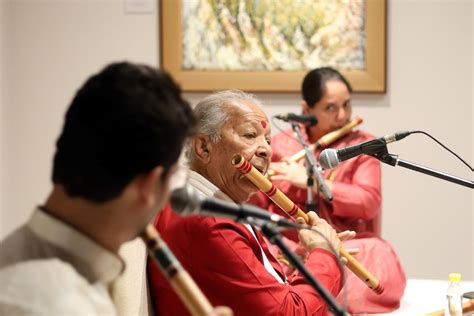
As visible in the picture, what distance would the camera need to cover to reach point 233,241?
5.82 feet

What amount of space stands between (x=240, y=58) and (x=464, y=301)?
230 centimetres

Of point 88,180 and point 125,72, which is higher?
point 125,72

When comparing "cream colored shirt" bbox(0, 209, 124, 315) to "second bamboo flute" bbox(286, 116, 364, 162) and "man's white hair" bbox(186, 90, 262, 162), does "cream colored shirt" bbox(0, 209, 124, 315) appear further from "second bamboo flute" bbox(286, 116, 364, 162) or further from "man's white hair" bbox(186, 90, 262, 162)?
"second bamboo flute" bbox(286, 116, 364, 162)

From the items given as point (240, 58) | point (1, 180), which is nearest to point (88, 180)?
point (240, 58)

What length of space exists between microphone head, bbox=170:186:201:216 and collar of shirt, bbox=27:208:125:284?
Result: 0.13 meters

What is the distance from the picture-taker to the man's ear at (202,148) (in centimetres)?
194

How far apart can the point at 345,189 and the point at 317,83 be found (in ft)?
1.91

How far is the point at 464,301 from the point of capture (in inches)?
90.5

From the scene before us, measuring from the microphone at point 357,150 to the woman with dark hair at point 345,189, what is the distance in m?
1.12

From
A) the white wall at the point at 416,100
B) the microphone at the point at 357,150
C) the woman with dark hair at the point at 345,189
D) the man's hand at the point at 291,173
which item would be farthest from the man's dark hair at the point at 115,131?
the white wall at the point at 416,100

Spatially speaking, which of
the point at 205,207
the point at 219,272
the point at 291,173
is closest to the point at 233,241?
the point at 219,272

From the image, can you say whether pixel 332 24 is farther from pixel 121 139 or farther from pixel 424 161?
pixel 121 139

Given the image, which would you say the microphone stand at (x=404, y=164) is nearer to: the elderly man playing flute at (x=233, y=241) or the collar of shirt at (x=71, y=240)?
the elderly man playing flute at (x=233, y=241)

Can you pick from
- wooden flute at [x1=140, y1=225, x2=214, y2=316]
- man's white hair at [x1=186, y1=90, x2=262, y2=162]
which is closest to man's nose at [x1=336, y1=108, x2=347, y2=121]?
man's white hair at [x1=186, y1=90, x2=262, y2=162]
